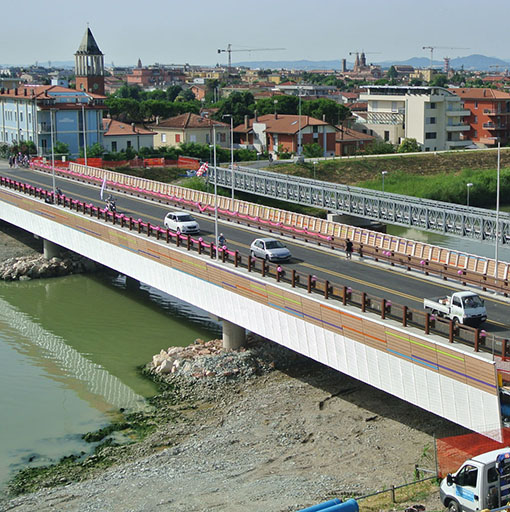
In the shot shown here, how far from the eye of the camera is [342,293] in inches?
1266

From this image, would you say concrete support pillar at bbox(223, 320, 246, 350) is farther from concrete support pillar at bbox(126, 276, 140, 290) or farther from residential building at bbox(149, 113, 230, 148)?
residential building at bbox(149, 113, 230, 148)

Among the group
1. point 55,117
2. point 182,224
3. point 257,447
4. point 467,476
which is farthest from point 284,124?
point 467,476

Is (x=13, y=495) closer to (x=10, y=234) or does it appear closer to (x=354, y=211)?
(x=354, y=211)

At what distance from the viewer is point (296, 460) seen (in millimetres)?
28094

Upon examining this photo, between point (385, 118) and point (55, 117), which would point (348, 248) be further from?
point (385, 118)

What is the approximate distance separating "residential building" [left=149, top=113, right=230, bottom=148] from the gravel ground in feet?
246

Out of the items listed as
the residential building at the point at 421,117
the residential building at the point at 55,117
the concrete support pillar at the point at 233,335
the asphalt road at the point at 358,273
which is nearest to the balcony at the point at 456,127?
the residential building at the point at 421,117

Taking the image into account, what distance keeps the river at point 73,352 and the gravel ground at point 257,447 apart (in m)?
2.46

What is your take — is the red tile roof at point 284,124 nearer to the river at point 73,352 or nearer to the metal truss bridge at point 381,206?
the metal truss bridge at point 381,206

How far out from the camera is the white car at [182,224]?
162ft

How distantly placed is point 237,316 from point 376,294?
6.09m

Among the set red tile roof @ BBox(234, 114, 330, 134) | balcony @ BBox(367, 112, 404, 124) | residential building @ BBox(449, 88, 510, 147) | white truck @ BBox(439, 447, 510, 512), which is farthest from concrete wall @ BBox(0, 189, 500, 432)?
residential building @ BBox(449, 88, 510, 147)

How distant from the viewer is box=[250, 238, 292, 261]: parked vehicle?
41531mm

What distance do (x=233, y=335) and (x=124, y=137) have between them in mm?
69599
